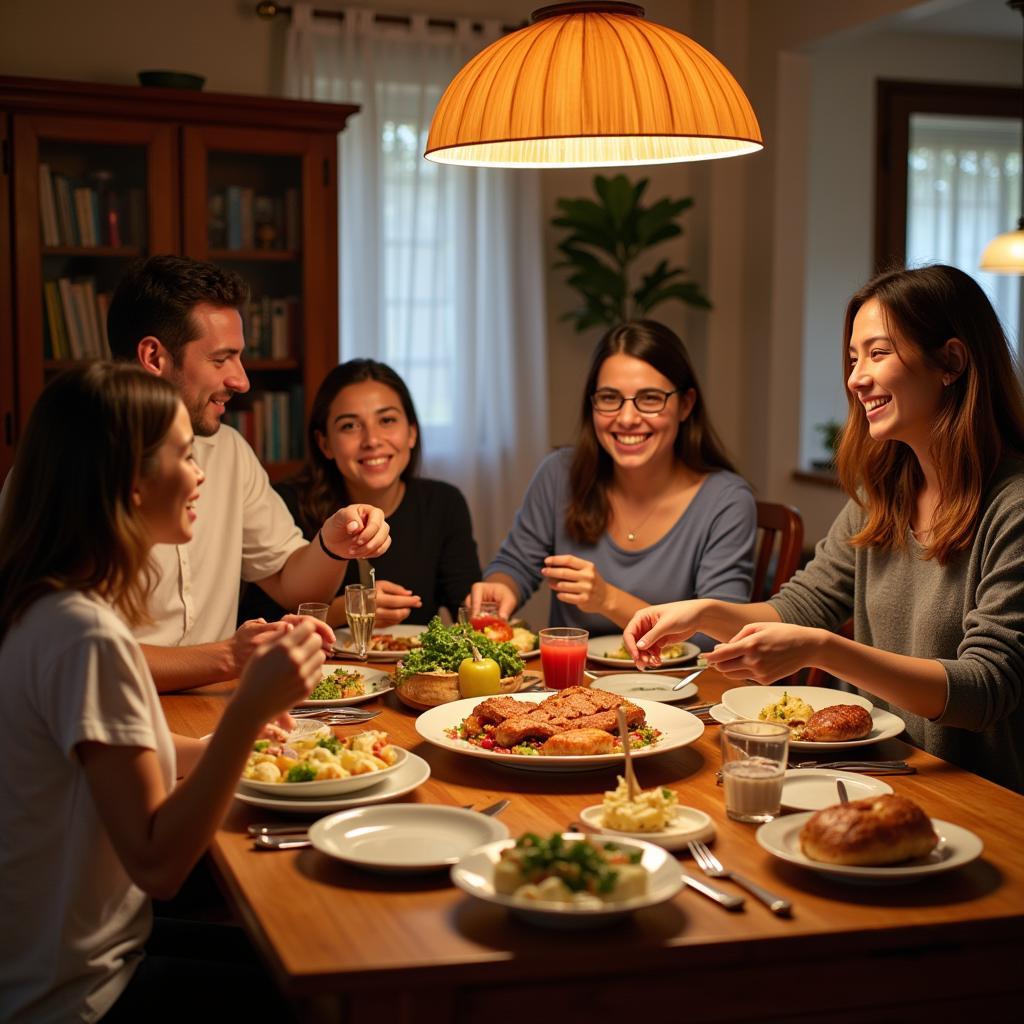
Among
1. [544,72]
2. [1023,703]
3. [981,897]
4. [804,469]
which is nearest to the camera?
[981,897]

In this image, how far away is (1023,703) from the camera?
2055 mm

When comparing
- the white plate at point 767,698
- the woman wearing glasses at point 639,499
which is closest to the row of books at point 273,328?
the woman wearing glasses at point 639,499

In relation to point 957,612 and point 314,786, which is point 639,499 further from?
point 314,786

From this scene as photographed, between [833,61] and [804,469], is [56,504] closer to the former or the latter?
[804,469]

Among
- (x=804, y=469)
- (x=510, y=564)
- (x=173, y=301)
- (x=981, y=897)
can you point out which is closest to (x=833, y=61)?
(x=804, y=469)

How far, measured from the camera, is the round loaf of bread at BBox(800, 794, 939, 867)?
1.37m

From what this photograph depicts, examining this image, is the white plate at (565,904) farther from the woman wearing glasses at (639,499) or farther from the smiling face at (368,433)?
the smiling face at (368,433)

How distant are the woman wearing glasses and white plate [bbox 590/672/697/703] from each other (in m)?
0.48

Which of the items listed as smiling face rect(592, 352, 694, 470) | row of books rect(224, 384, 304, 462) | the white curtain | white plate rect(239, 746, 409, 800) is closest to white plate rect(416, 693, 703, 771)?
white plate rect(239, 746, 409, 800)

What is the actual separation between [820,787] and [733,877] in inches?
13.9

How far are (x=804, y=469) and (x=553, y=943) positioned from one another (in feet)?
14.6

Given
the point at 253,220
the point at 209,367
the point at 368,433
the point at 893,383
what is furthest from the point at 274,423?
the point at 893,383

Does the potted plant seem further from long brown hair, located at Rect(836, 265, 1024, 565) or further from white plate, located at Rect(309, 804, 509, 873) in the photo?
white plate, located at Rect(309, 804, 509, 873)

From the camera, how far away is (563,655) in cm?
214
